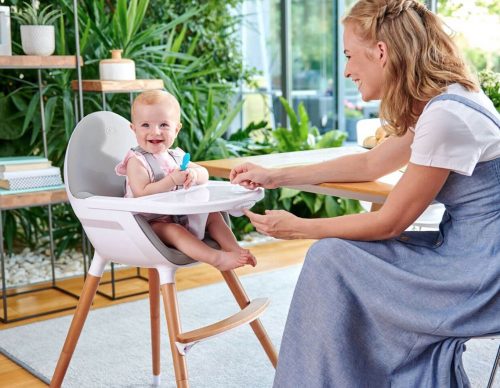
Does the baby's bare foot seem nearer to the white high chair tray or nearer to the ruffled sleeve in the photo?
the white high chair tray

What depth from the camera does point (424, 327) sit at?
176cm

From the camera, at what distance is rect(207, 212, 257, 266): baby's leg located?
2.36m

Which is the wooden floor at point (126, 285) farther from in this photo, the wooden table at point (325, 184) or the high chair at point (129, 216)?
the wooden table at point (325, 184)

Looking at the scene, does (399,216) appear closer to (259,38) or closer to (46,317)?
(46,317)

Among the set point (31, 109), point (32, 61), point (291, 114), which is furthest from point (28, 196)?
point (291, 114)

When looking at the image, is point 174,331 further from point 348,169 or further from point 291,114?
point 291,114

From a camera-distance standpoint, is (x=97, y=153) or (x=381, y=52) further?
(x=97, y=153)

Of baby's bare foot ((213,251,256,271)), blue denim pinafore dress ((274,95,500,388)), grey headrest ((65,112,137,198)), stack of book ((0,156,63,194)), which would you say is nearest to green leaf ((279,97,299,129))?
stack of book ((0,156,63,194))

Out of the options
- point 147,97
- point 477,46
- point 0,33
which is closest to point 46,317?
point 0,33

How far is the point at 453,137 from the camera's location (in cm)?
174

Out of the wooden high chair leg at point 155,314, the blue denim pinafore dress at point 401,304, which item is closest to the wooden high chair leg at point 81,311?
the wooden high chair leg at point 155,314

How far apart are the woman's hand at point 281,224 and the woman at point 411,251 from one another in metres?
Result: 0.01

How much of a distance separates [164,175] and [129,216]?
303mm

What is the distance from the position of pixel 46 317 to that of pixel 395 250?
2.09 m
